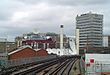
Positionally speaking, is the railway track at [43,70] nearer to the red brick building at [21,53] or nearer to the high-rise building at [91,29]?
the red brick building at [21,53]

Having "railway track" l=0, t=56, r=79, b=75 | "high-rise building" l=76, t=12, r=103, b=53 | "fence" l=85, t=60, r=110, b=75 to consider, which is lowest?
"railway track" l=0, t=56, r=79, b=75

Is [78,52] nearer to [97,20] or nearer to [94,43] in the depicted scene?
[94,43]

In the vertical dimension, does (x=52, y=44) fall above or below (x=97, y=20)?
below

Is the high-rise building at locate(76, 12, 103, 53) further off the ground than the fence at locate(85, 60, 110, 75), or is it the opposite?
the high-rise building at locate(76, 12, 103, 53)

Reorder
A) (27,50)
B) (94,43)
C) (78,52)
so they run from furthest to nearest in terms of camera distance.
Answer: (78,52) < (94,43) < (27,50)

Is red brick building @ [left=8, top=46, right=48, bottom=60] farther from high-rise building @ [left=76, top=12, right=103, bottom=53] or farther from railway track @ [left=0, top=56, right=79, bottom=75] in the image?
high-rise building @ [left=76, top=12, right=103, bottom=53]

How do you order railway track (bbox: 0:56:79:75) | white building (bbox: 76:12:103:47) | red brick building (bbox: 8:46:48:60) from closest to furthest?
railway track (bbox: 0:56:79:75)
red brick building (bbox: 8:46:48:60)
white building (bbox: 76:12:103:47)

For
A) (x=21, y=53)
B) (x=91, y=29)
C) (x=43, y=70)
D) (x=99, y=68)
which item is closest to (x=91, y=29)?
(x=91, y=29)

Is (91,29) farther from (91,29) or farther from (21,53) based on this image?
(21,53)

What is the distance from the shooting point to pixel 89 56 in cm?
2927

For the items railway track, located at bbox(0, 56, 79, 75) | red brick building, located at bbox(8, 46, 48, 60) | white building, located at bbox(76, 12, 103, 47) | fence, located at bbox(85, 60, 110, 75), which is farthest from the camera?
white building, located at bbox(76, 12, 103, 47)

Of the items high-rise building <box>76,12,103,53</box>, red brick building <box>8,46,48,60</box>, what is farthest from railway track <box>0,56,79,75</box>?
high-rise building <box>76,12,103,53</box>

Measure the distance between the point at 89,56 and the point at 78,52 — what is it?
431 feet

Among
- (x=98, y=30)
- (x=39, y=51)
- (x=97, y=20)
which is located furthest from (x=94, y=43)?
(x=39, y=51)
